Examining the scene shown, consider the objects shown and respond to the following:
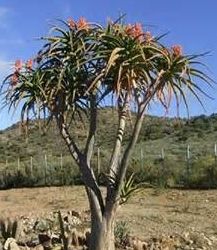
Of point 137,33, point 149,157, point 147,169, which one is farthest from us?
point 149,157

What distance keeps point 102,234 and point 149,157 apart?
2649 cm

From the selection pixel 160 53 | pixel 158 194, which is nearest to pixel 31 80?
pixel 160 53

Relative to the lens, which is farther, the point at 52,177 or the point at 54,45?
the point at 52,177

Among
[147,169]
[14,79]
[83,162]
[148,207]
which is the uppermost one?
[14,79]

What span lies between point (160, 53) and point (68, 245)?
402cm

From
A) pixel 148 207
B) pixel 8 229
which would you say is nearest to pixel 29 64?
pixel 8 229

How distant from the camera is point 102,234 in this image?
1239 cm

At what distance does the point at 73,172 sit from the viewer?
120ft

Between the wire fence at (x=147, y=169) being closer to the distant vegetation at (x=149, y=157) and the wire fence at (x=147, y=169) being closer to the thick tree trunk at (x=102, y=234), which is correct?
the distant vegetation at (x=149, y=157)

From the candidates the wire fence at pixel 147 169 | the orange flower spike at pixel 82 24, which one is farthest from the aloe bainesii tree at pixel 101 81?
the wire fence at pixel 147 169

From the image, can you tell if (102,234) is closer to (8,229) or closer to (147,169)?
(8,229)

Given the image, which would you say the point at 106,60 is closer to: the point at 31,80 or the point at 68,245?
the point at 31,80

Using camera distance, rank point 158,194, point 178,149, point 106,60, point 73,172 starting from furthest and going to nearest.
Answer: point 178,149 → point 73,172 → point 158,194 → point 106,60

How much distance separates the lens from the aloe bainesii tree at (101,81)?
12.0 m
